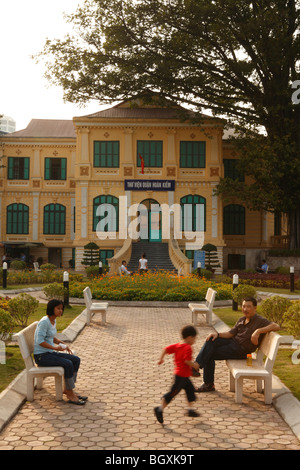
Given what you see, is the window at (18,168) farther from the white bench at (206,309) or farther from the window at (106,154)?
the white bench at (206,309)

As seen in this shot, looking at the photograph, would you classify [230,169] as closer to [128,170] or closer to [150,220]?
[150,220]

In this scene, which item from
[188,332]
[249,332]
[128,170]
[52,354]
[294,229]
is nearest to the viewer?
[188,332]

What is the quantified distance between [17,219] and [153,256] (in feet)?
41.1

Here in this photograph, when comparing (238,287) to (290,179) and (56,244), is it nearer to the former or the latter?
(290,179)

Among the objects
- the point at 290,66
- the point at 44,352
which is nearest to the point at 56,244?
the point at 290,66

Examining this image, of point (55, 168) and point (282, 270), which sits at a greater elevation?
point (55, 168)

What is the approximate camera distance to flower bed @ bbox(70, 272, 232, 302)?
54.3 ft

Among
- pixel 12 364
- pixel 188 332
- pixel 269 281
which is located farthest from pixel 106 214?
pixel 188 332

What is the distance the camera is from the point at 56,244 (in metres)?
35.4

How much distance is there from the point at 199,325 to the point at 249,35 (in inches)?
635

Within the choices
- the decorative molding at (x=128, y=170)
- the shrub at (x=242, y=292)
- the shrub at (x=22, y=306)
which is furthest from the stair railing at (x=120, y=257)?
the shrub at (x=22, y=306)

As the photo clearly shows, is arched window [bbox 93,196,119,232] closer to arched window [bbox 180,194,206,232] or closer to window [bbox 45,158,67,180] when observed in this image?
arched window [bbox 180,194,206,232]

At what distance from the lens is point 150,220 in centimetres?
3102

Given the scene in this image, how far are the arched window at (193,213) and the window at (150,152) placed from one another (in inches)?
116
